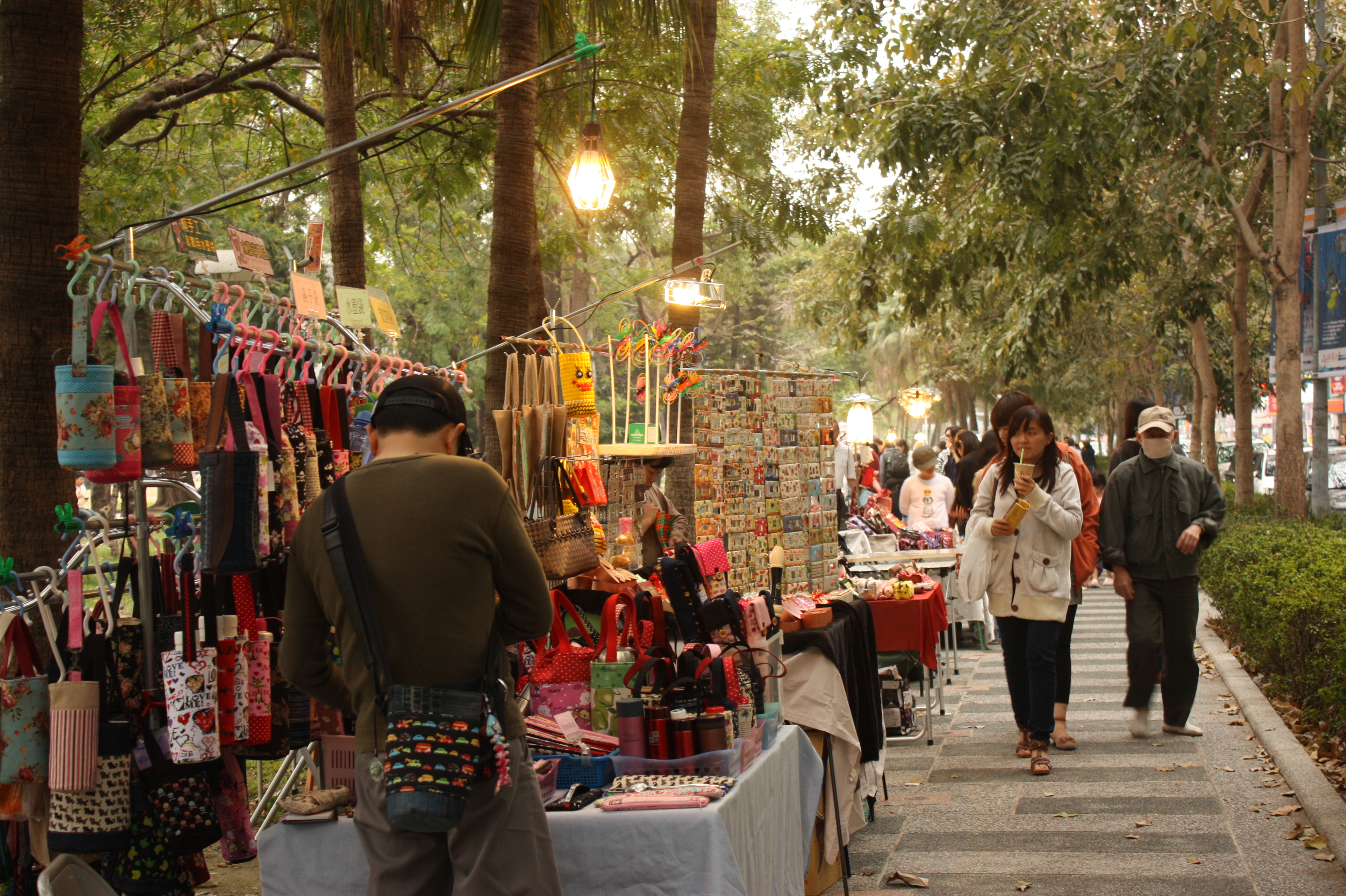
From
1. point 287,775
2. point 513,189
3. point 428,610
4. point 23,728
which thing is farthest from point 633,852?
point 513,189

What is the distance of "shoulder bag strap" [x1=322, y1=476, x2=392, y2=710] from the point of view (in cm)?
276

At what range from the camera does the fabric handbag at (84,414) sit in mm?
3115

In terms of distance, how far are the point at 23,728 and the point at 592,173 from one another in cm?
473

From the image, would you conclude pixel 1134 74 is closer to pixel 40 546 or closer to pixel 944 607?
pixel 944 607

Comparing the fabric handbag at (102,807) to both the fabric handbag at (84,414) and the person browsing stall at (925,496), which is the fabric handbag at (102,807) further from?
the person browsing stall at (925,496)

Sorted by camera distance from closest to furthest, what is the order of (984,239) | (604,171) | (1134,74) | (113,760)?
(113,760)
(604,171)
(1134,74)
(984,239)

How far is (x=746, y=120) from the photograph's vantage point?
1502 cm

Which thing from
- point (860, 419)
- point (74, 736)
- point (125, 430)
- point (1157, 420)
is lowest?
point (74, 736)

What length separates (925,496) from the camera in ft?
38.5

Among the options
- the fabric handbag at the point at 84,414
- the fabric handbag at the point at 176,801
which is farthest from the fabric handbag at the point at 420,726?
the fabric handbag at the point at 176,801

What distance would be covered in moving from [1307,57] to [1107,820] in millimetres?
8830

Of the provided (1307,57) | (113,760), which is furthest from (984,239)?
(113,760)

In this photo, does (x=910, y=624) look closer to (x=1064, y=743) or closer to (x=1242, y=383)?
(x=1064, y=743)

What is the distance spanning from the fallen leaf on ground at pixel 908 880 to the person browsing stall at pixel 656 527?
7.98 ft
